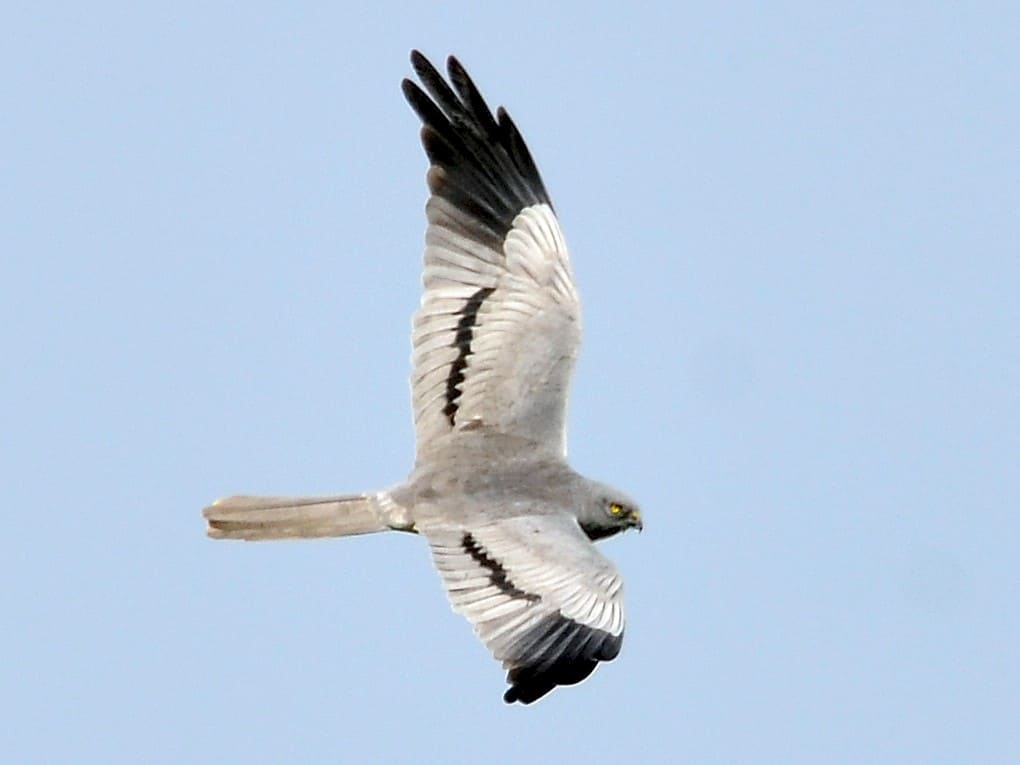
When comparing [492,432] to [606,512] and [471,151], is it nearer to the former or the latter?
[606,512]

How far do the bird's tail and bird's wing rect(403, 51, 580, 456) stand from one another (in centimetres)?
67

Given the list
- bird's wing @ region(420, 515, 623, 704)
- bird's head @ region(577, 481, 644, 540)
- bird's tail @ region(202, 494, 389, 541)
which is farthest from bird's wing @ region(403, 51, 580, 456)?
bird's wing @ region(420, 515, 623, 704)

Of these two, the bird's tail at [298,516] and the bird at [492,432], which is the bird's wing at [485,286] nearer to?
the bird at [492,432]

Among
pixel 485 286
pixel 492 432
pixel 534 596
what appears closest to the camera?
pixel 534 596

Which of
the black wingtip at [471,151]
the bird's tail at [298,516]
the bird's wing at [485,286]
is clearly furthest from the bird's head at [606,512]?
the black wingtip at [471,151]

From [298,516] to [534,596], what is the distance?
178 centimetres

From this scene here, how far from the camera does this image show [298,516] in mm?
13016

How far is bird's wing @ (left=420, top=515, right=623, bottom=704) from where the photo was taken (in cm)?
1178

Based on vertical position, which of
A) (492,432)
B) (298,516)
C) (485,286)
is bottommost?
(298,516)

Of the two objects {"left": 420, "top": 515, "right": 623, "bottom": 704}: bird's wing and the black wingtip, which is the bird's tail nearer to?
{"left": 420, "top": 515, "right": 623, "bottom": 704}: bird's wing

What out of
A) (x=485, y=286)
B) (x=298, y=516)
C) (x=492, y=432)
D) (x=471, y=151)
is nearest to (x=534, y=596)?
(x=492, y=432)

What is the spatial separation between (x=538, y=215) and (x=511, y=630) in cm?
338

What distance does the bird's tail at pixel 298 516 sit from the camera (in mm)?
13016

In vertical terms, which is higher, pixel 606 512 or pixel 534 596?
pixel 606 512
